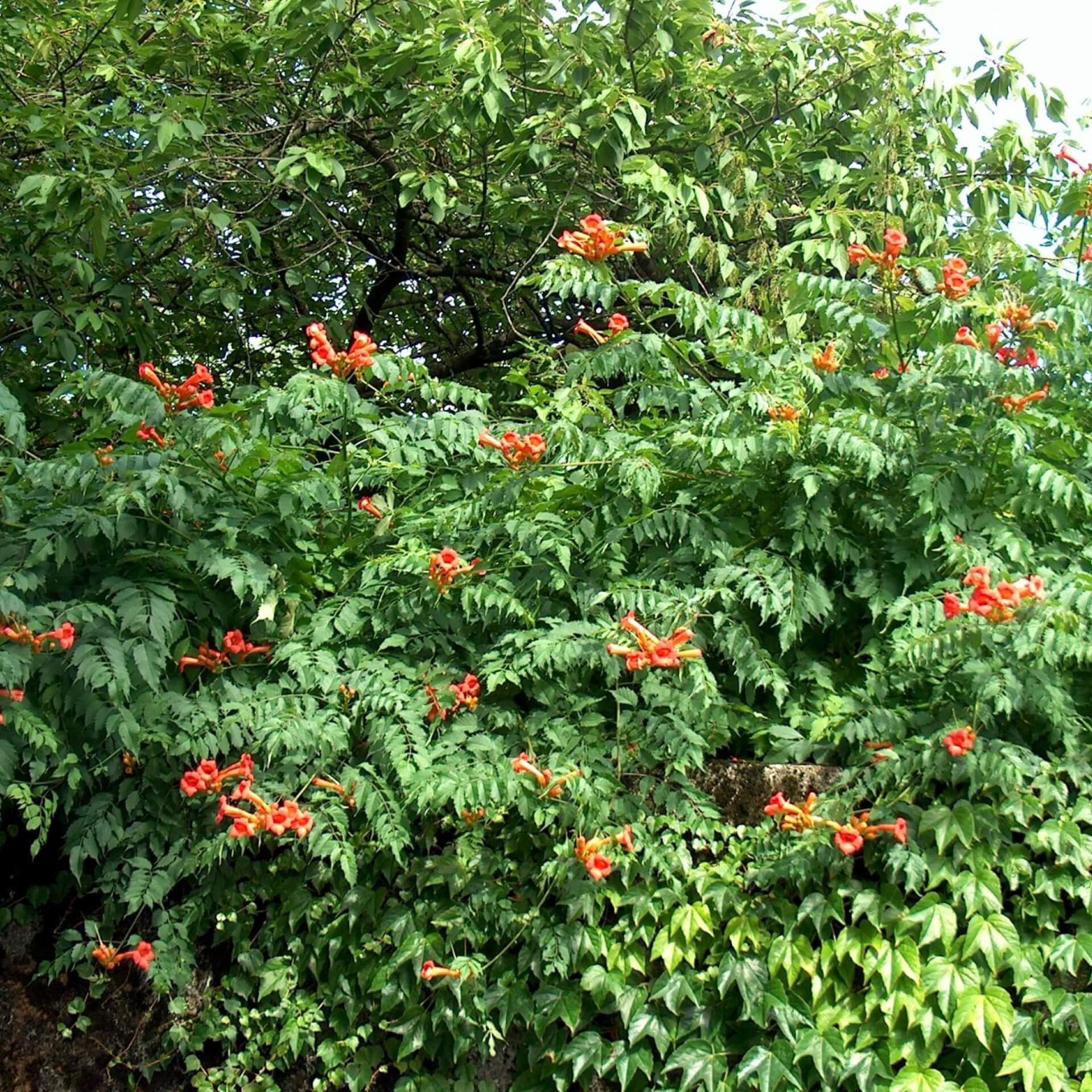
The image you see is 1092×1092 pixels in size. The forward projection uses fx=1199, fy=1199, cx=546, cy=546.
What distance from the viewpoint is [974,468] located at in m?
3.71

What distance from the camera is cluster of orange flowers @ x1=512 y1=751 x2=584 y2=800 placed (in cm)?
348

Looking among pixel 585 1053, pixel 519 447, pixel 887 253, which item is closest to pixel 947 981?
pixel 585 1053

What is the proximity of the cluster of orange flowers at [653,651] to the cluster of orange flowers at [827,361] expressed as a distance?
3.85 feet

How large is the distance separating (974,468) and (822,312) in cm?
72

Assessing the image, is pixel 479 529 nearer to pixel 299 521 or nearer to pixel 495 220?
pixel 299 521

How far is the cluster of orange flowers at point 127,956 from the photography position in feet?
12.5

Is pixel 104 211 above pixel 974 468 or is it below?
below

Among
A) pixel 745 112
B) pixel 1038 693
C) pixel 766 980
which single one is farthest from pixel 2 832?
pixel 745 112

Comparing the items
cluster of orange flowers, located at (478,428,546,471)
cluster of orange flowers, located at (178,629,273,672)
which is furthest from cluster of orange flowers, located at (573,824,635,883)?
cluster of orange flowers, located at (178,629,273,672)

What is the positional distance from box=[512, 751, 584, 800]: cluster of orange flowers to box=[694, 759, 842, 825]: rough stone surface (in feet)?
1.46

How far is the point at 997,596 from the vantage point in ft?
9.98

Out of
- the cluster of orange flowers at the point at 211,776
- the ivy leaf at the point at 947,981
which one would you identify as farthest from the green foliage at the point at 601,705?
the cluster of orange flowers at the point at 211,776

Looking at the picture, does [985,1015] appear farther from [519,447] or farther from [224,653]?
[224,653]

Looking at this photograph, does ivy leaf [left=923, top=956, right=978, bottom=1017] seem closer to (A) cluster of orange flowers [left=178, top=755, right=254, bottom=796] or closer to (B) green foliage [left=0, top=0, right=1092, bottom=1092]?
(B) green foliage [left=0, top=0, right=1092, bottom=1092]
